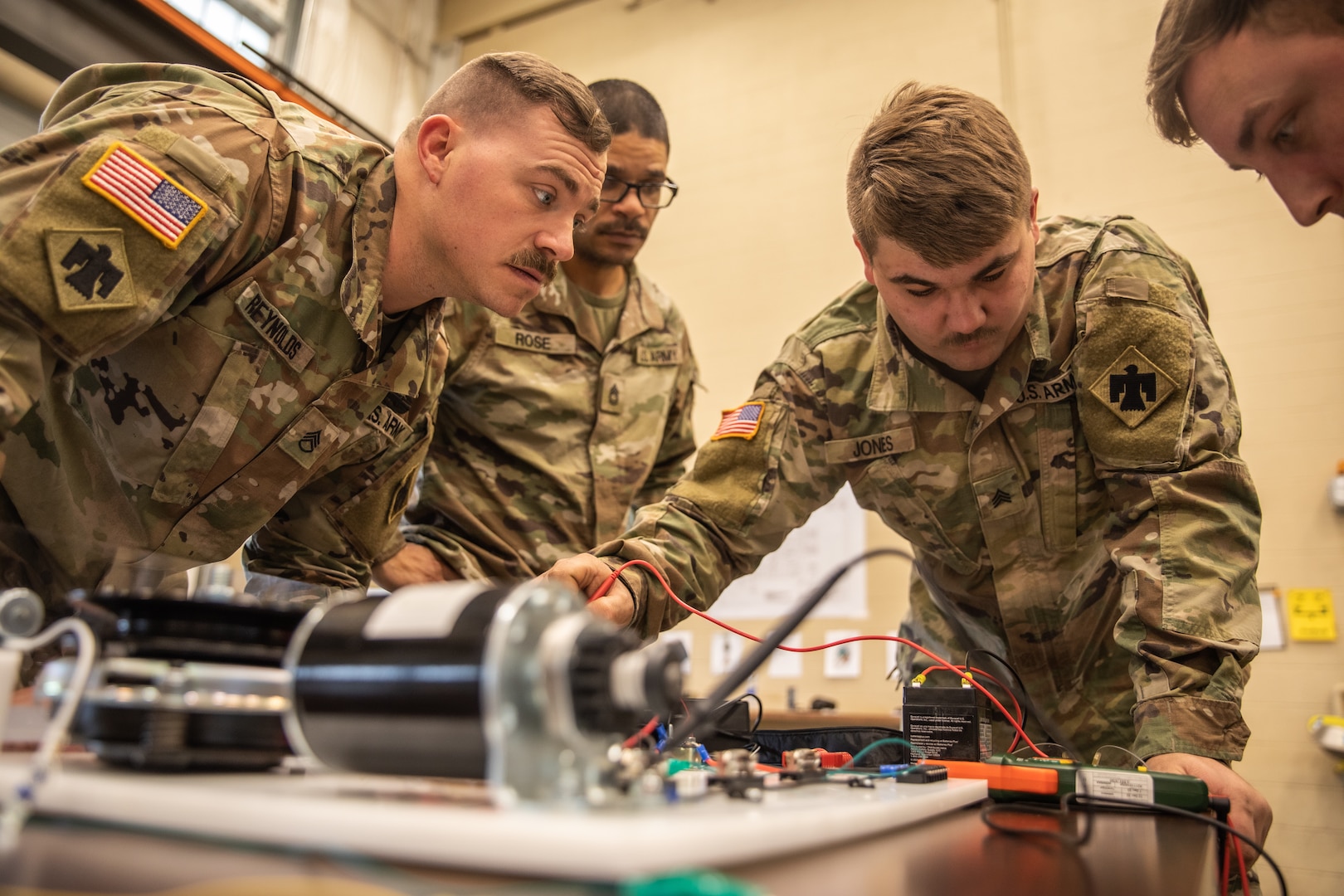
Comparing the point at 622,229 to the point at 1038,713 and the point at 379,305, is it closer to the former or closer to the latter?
the point at 379,305

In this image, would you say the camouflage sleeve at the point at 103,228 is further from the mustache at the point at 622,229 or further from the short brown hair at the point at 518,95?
the mustache at the point at 622,229

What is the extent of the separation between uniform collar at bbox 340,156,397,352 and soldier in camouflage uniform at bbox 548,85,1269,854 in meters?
0.47

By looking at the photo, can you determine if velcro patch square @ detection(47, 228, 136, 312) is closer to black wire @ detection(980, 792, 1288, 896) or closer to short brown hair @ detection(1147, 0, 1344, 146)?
black wire @ detection(980, 792, 1288, 896)

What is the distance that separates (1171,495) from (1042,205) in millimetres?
2447

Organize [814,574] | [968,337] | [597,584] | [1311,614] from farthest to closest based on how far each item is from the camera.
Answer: [814,574] < [1311,614] < [968,337] < [597,584]

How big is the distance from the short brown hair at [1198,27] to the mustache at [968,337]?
13.0 inches

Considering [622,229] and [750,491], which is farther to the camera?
[622,229]

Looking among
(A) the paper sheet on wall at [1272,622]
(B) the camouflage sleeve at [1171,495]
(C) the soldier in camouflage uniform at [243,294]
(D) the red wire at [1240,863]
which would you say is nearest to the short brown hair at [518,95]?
(C) the soldier in camouflage uniform at [243,294]

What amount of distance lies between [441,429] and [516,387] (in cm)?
19

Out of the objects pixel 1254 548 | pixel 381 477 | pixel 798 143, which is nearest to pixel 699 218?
pixel 798 143

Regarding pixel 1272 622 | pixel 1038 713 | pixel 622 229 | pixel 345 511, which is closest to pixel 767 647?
pixel 1038 713

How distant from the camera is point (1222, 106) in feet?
3.04

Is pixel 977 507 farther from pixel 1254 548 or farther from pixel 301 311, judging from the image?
pixel 301 311

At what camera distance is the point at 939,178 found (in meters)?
1.27
